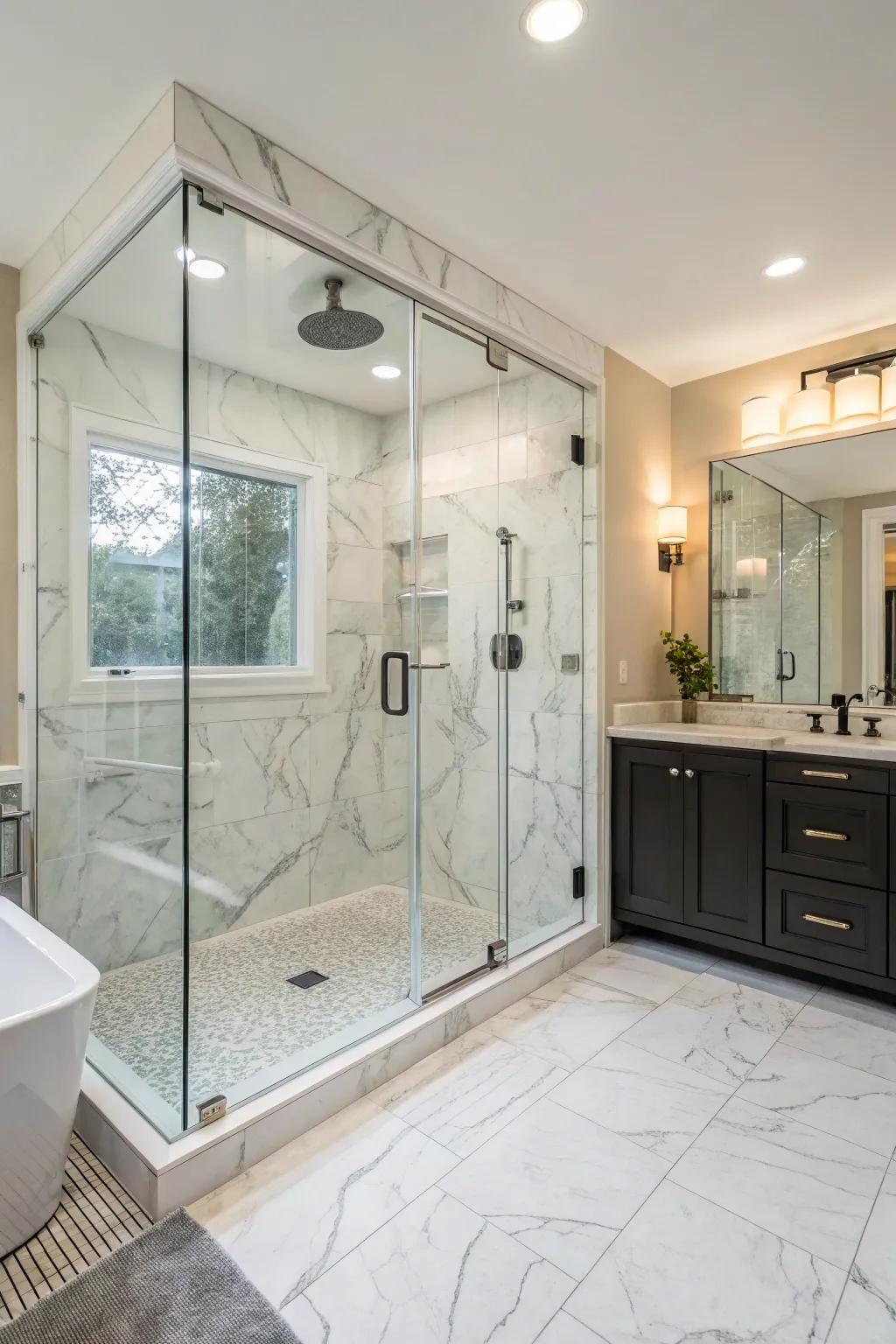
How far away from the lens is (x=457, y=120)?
5.92 ft

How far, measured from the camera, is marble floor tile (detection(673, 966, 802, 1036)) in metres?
2.45

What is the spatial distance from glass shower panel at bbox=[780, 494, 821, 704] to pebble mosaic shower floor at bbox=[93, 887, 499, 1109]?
1696mm

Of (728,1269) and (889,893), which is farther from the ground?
(889,893)

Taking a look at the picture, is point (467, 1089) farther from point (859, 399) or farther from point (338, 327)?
point (859, 399)

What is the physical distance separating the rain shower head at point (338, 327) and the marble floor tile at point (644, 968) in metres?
2.52

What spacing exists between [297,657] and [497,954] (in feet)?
4.76

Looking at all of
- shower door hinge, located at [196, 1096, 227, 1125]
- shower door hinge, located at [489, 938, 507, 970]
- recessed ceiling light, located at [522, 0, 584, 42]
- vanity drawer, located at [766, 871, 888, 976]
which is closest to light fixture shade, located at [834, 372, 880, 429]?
vanity drawer, located at [766, 871, 888, 976]

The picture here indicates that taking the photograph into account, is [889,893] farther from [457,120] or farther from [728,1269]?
[457,120]

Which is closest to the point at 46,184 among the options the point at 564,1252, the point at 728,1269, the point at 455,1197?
the point at 455,1197

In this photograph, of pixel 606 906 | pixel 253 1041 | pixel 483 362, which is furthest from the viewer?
pixel 606 906

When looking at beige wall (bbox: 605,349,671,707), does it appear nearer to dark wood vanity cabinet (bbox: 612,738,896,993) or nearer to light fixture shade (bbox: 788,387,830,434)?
dark wood vanity cabinet (bbox: 612,738,896,993)

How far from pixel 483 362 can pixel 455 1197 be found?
101 inches

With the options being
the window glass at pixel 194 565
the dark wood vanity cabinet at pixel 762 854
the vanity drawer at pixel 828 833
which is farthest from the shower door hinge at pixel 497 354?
the vanity drawer at pixel 828 833

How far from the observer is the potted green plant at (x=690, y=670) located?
339 cm
